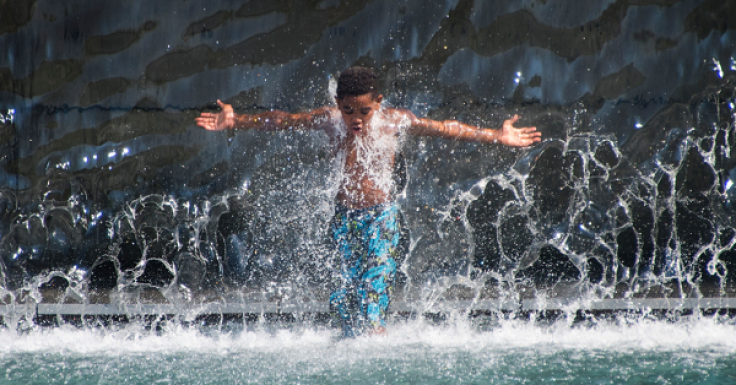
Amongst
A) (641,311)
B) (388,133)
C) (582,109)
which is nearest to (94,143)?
(388,133)

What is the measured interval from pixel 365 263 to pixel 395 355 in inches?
20.4

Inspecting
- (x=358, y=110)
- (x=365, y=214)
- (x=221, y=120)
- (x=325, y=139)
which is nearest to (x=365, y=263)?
(x=365, y=214)

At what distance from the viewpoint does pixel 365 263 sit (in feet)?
10.8

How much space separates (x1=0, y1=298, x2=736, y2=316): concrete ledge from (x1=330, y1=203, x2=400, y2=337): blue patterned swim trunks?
0.47 m

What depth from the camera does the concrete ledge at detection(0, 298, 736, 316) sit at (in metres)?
3.79

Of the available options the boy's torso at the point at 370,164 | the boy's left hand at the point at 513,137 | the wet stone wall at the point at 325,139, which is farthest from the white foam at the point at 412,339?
the boy's left hand at the point at 513,137

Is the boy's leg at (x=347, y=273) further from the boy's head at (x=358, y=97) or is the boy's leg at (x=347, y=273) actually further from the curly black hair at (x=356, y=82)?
the curly black hair at (x=356, y=82)

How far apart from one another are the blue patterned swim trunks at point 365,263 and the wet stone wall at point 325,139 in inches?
48.7

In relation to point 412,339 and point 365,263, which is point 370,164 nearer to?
point 365,263

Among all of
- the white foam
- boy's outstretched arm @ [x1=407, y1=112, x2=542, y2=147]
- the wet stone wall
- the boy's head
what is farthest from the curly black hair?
the wet stone wall

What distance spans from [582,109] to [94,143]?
12.6ft

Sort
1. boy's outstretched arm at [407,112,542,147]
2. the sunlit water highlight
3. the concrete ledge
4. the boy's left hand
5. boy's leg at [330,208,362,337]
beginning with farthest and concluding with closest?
the concrete ledge → the boy's left hand → boy's outstretched arm at [407,112,542,147] → boy's leg at [330,208,362,337] → the sunlit water highlight

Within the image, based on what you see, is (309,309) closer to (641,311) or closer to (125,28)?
(641,311)

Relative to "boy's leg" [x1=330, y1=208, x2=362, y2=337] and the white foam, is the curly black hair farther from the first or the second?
the white foam
